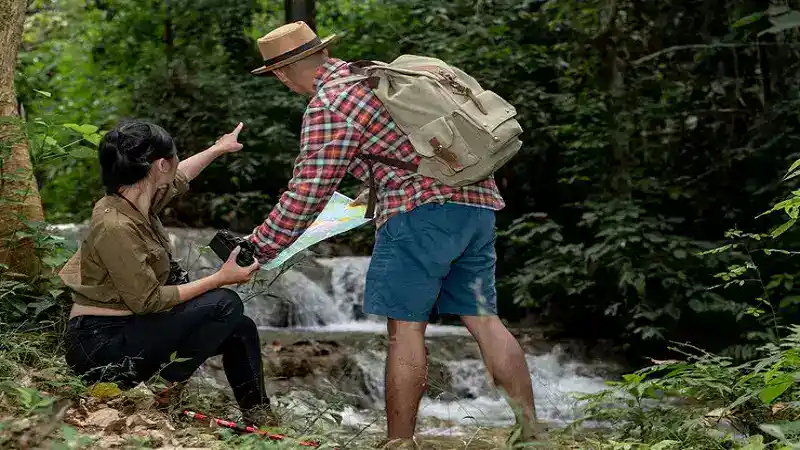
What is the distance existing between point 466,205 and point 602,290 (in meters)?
5.36

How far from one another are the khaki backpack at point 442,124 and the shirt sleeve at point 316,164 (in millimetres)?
141

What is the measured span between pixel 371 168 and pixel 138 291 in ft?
3.32

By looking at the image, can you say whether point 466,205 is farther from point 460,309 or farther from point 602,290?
point 602,290

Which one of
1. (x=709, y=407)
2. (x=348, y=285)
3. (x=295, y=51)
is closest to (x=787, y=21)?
(x=709, y=407)

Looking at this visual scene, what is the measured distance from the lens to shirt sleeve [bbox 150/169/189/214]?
154 inches

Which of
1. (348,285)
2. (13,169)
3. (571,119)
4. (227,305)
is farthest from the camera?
(571,119)

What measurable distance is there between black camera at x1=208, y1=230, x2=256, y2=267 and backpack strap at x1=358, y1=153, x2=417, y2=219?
489 millimetres

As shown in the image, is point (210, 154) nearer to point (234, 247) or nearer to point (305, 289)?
point (234, 247)

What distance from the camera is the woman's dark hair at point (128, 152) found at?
3740 mm

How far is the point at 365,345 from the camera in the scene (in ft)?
25.4

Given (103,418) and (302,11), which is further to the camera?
(302,11)

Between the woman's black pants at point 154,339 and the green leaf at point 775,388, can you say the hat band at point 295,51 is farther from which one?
the green leaf at point 775,388

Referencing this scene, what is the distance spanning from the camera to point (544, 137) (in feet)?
33.8

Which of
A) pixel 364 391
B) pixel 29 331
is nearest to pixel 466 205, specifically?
pixel 29 331
